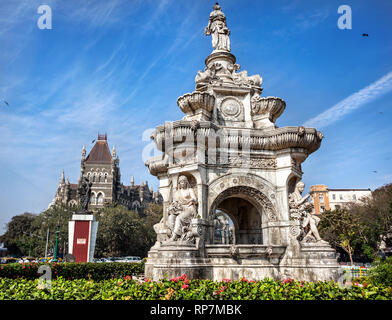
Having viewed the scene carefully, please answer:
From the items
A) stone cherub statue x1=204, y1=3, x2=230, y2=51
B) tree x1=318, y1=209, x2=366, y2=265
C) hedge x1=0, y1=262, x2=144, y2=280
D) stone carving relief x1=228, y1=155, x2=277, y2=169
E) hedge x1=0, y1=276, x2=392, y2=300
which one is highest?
stone cherub statue x1=204, y1=3, x2=230, y2=51

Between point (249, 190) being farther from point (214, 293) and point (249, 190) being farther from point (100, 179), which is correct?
point (100, 179)

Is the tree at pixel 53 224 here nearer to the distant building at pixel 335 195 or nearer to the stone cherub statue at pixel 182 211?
the stone cherub statue at pixel 182 211

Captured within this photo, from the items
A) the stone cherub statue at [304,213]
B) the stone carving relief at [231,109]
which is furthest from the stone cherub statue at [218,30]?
the stone cherub statue at [304,213]

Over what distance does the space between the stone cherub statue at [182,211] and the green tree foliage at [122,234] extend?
1411 inches

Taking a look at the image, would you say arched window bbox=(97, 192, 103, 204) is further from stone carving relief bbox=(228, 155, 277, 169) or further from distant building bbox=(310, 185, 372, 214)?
stone carving relief bbox=(228, 155, 277, 169)

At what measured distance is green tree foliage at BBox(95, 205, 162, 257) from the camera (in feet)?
139

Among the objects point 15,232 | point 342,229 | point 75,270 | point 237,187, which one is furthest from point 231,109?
point 15,232

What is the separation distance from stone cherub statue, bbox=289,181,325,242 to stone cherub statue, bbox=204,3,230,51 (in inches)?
284

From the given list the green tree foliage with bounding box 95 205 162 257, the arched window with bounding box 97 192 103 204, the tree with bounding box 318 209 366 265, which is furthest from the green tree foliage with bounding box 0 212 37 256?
the tree with bounding box 318 209 366 265

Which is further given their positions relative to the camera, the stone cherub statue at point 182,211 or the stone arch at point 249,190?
the stone arch at point 249,190

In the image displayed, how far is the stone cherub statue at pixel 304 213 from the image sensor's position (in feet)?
29.1

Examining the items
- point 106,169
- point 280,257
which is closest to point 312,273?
point 280,257

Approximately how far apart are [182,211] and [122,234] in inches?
1487

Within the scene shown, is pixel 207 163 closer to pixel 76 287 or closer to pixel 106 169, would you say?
pixel 76 287
